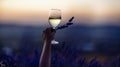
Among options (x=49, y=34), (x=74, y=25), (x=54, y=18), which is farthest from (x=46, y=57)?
(x=74, y=25)

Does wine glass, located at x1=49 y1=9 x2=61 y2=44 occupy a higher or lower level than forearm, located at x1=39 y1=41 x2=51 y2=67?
higher

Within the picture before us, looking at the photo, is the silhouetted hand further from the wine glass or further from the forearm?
the wine glass

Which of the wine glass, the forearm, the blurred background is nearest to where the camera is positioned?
the forearm

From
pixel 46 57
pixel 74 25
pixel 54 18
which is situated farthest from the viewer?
pixel 74 25

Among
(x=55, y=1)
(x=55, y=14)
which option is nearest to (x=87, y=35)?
(x=55, y=1)

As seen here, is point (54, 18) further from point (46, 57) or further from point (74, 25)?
point (74, 25)

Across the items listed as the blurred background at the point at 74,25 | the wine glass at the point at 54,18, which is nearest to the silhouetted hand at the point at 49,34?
the wine glass at the point at 54,18

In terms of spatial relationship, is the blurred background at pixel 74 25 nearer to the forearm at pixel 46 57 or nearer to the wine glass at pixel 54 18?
the wine glass at pixel 54 18

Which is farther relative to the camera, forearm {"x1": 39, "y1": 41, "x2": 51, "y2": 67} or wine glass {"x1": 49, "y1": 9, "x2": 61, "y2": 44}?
wine glass {"x1": 49, "y1": 9, "x2": 61, "y2": 44}

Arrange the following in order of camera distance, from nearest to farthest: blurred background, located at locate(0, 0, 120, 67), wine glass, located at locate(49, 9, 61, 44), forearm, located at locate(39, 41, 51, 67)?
1. forearm, located at locate(39, 41, 51, 67)
2. wine glass, located at locate(49, 9, 61, 44)
3. blurred background, located at locate(0, 0, 120, 67)

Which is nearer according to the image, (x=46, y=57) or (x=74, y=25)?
(x=46, y=57)

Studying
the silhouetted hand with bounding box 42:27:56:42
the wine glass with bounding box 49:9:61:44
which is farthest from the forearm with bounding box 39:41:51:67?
the wine glass with bounding box 49:9:61:44

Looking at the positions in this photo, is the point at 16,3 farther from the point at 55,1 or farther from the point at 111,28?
the point at 111,28
